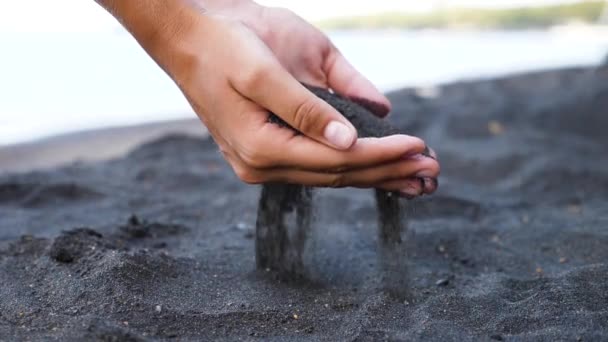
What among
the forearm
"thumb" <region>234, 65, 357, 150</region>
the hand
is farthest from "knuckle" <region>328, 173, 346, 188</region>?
the forearm

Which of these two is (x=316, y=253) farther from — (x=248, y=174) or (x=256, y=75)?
(x=256, y=75)

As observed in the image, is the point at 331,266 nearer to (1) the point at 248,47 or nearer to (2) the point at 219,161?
(1) the point at 248,47

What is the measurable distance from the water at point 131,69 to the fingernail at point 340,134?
180 inches

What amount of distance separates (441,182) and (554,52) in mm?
7941

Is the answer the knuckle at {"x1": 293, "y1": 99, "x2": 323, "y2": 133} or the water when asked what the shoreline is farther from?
the knuckle at {"x1": 293, "y1": 99, "x2": 323, "y2": 133}

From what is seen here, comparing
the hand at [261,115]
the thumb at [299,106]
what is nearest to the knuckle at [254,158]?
the hand at [261,115]

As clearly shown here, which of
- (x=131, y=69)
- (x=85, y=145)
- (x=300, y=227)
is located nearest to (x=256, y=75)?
(x=300, y=227)

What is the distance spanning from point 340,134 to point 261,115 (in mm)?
256

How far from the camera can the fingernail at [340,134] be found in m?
1.81

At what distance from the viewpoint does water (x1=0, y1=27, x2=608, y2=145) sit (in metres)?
6.60

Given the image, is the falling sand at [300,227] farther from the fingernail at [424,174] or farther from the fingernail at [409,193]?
the fingernail at [424,174]

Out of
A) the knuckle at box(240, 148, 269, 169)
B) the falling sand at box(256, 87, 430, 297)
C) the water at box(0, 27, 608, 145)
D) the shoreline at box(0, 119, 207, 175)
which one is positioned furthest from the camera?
the water at box(0, 27, 608, 145)

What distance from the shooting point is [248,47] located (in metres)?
1.89

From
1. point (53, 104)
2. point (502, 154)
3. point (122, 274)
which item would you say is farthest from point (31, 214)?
point (53, 104)
